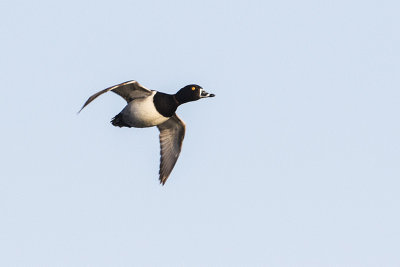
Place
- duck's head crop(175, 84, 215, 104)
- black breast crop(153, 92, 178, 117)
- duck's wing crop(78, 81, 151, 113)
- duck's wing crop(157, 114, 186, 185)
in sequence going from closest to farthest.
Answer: duck's wing crop(78, 81, 151, 113), black breast crop(153, 92, 178, 117), duck's head crop(175, 84, 215, 104), duck's wing crop(157, 114, 186, 185)

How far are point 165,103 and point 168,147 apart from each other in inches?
90.3

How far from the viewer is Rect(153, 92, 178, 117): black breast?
19875mm

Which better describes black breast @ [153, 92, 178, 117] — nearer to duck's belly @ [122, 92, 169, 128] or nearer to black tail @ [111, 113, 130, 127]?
duck's belly @ [122, 92, 169, 128]

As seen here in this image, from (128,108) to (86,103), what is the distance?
10.2ft

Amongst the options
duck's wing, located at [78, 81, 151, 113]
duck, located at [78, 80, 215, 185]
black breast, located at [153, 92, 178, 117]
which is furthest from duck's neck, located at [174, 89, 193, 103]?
duck's wing, located at [78, 81, 151, 113]

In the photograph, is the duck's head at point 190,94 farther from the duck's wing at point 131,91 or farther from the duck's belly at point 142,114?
the duck's wing at point 131,91

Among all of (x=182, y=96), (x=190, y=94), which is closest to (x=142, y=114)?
(x=182, y=96)

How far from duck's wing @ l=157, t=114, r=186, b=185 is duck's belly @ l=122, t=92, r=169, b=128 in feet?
5.32

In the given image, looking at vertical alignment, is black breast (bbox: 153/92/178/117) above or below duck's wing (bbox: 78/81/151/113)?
below

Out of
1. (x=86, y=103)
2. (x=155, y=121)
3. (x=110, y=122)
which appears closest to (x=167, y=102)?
(x=155, y=121)

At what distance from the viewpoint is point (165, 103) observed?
19.9 metres

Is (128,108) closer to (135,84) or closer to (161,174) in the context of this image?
(135,84)

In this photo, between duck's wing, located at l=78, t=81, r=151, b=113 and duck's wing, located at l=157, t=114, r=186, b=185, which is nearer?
duck's wing, located at l=78, t=81, r=151, b=113

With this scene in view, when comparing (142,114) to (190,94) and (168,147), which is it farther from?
(168,147)
